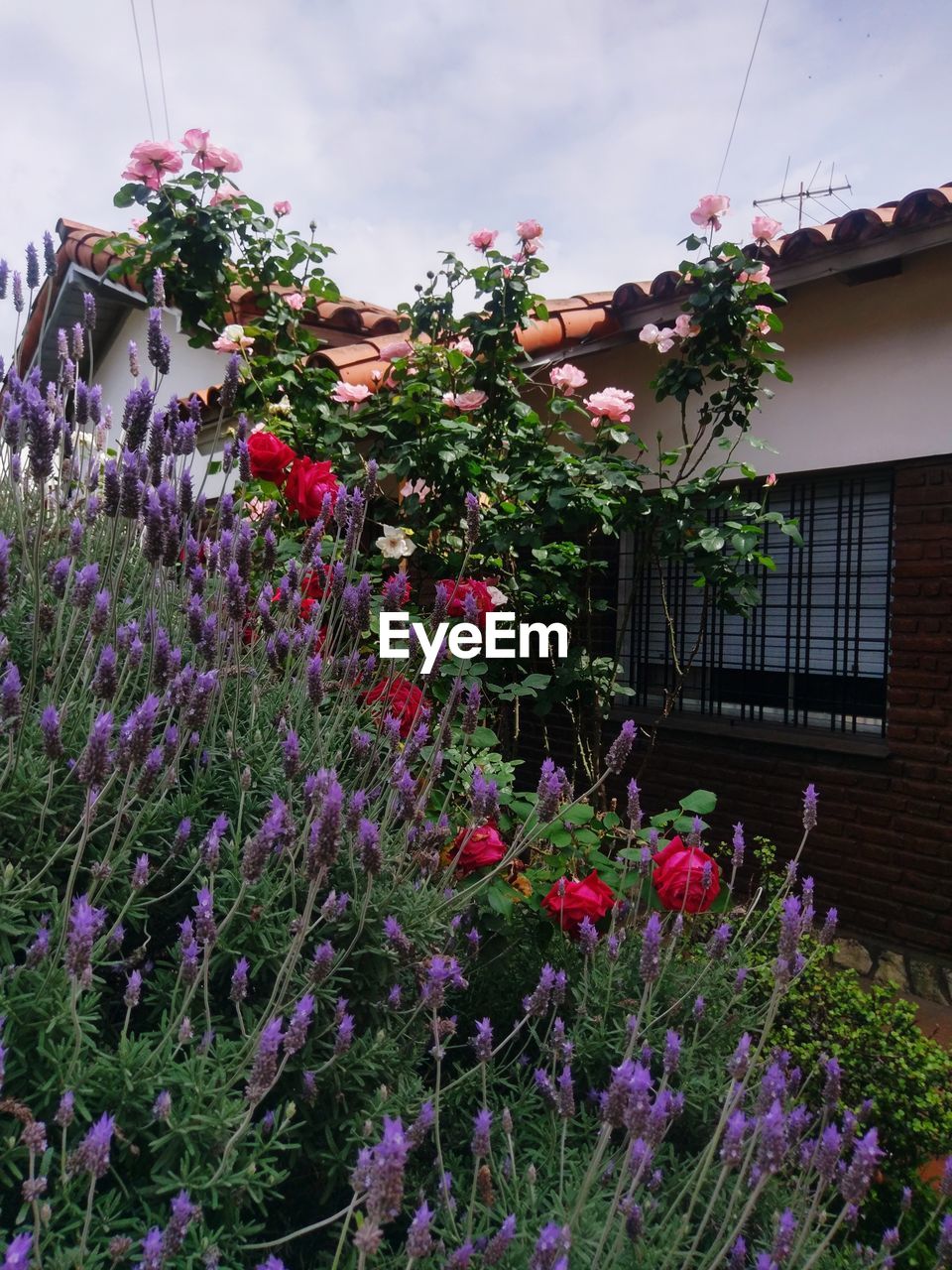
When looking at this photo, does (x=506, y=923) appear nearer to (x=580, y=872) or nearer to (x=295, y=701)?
(x=580, y=872)

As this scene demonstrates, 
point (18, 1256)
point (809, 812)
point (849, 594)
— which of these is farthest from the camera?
point (849, 594)

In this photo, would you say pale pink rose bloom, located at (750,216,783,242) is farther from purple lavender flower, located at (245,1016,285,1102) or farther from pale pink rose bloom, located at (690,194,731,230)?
purple lavender flower, located at (245,1016,285,1102)

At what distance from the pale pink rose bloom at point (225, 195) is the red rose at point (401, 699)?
2.51 metres

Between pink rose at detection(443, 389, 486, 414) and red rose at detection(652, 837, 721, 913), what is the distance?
213 centimetres

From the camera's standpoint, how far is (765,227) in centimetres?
384

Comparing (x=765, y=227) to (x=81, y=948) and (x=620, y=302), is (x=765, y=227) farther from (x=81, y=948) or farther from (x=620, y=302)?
(x=81, y=948)

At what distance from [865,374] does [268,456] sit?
3730 millimetres

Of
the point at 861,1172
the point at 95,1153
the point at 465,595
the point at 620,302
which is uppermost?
the point at 620,302

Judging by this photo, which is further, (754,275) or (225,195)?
(754,275)

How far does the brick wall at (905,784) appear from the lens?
4.50 metres

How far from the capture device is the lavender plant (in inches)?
41.7

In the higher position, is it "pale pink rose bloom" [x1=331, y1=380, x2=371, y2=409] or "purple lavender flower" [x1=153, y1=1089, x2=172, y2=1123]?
"pale pink rose bloom" [x1=331, y1=380, x2=371, y2=409]

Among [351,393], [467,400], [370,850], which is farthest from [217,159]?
[370,850]

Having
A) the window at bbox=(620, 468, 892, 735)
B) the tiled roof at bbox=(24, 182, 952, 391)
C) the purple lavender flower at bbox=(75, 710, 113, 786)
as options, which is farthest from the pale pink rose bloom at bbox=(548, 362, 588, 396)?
the purple lavender flower at bbox=(75, 710, 113, 786)
